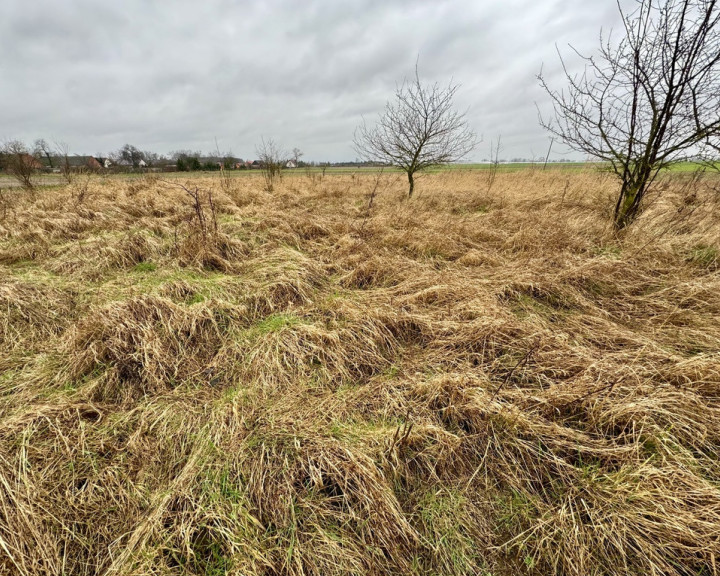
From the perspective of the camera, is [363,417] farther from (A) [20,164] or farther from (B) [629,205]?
(A) [20,164]

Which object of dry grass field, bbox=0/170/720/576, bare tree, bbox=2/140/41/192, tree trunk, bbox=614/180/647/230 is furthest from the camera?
bare tree, bbox=2/140/41/192

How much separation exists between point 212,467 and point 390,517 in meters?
1.03

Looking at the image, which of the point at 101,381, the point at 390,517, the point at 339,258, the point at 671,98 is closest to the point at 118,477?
the point at 101,381

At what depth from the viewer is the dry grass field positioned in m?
1.38

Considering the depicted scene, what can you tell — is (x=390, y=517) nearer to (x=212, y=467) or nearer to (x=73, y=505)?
(x=212, y=467)

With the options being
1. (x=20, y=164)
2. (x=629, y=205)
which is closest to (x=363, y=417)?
(x=629, y=205)

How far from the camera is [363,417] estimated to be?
6.68ft

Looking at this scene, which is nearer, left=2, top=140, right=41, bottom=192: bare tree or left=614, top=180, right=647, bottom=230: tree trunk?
left=614, top=180, right=647, bottom=230: tree trunk

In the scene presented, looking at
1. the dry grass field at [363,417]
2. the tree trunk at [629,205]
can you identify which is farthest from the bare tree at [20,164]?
the tree trunk at [629,205]

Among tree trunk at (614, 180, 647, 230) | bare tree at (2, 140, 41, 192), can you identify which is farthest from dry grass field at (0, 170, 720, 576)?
bare tree at (2, 140, 41, 192)

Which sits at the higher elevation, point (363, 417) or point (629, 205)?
point (629, 205)

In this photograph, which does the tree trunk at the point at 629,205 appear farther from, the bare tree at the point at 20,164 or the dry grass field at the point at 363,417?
the bare tree at the point at 20,164

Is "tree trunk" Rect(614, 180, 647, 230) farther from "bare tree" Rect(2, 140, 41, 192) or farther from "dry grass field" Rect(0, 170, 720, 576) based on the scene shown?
"bare tree" Rect(2, 140, 41, 192)

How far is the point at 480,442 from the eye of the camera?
184 cm
